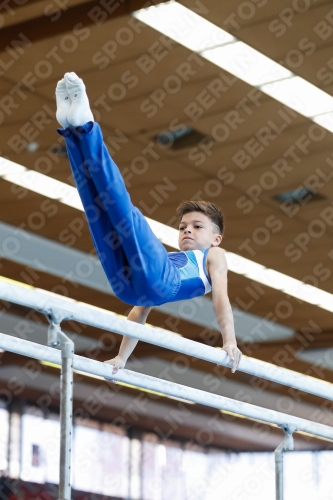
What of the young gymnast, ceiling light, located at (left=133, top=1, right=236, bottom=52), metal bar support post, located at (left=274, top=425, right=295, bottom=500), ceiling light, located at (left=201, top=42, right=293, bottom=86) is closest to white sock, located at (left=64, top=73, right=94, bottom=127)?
the young gymnast

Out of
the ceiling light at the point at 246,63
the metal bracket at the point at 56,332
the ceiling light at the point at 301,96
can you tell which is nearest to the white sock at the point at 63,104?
the metal bracket at the point at 56,332

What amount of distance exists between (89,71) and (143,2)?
867 millimetres

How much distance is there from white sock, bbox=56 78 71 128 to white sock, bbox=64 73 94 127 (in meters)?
0.02

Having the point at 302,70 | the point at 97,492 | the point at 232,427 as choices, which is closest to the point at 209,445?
the point at 232,427

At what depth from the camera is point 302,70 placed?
19.2 ft

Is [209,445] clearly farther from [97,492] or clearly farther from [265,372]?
[265,372]

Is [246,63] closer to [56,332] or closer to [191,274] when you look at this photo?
[191,274]

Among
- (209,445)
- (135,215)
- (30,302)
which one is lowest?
(30,302)

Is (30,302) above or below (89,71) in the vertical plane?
below

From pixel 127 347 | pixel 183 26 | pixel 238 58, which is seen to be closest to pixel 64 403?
pixel 127 347

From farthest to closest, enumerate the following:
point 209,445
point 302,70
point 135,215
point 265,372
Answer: point 209,445, point 302,70, point 135,215, point 265,372

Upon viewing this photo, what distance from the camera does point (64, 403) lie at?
2.03 meters

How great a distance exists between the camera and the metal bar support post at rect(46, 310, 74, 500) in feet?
6.42

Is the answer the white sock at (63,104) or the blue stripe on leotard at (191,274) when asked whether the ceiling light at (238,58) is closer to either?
the blue stripe on leotard at (191,274)
